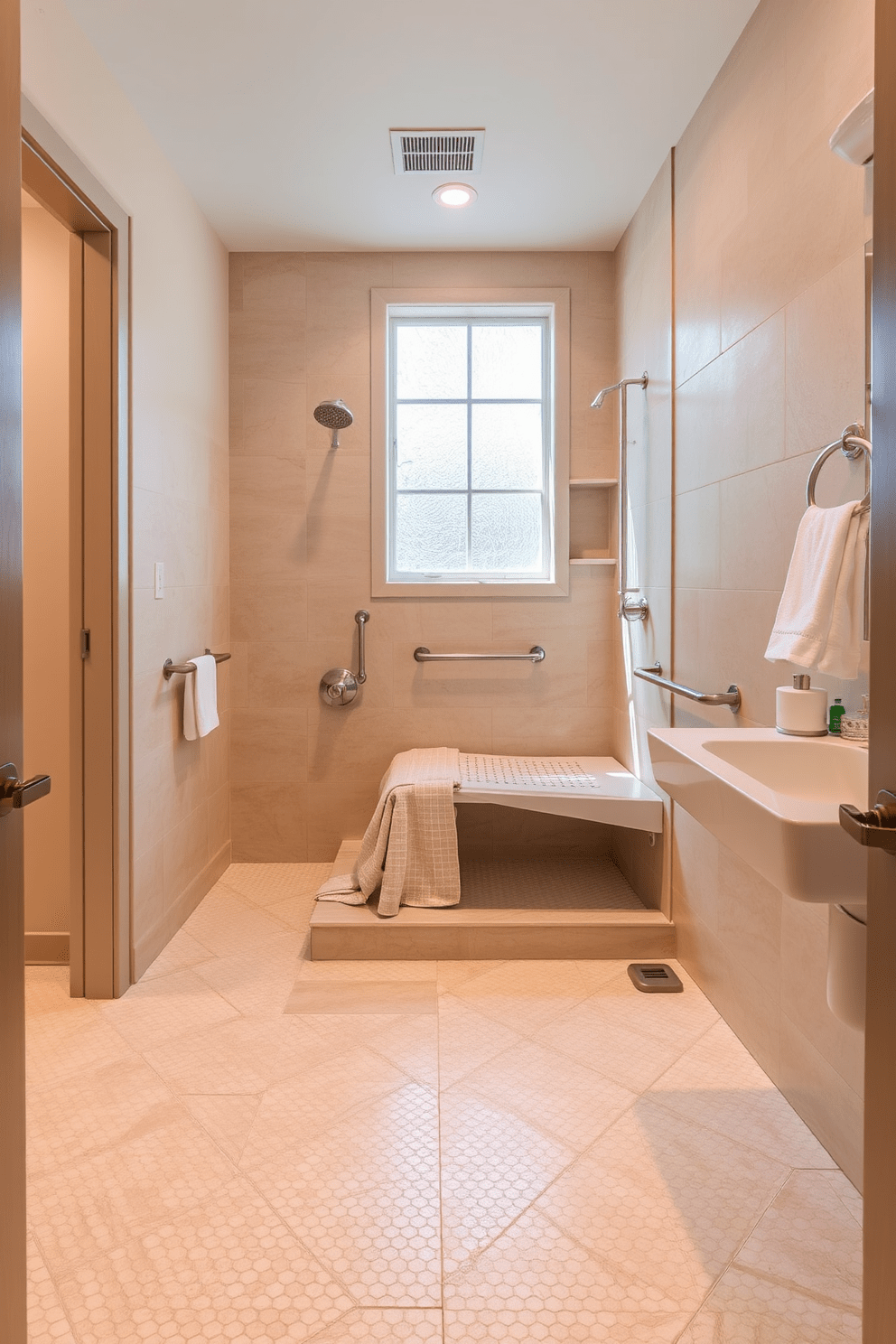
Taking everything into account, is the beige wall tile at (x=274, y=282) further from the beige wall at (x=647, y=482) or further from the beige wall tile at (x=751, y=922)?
the beige wall tile at (x=751, y=922)

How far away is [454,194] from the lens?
9.68 feet

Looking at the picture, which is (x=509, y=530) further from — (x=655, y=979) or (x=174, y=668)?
(x=655, y=979)

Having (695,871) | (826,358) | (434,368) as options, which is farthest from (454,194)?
(695,871)

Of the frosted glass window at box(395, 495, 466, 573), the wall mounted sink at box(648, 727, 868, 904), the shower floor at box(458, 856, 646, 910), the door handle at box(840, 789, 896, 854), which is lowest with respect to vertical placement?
the shower floor at box(458, 856, 646, 910)

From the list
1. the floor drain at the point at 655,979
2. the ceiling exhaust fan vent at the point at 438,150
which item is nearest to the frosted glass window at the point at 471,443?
the ceiling exhaust fan vent at the point at 438,150

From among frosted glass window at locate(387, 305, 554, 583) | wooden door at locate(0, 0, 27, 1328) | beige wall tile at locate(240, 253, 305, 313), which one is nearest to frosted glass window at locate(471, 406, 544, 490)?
frosted glass window at locate(387, 305, 554, 583)

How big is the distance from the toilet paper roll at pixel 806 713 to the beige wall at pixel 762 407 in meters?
0.06

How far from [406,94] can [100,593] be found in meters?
1.57

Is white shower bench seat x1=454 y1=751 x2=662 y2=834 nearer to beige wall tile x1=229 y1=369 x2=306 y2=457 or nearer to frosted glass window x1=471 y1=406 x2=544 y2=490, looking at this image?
frosted glass window x1=471 y1=406 x2=544 y2=490

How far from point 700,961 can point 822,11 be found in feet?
7.26

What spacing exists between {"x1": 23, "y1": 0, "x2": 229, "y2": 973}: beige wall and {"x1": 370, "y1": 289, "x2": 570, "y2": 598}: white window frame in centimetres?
59

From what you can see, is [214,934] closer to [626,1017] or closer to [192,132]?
[626,1017]

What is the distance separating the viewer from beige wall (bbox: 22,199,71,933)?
8.43 ft

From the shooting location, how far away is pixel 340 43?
2189 mm
